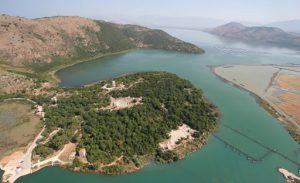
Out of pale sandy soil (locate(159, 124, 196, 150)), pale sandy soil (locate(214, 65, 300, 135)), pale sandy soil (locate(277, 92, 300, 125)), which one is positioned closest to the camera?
pale sandy soil (locate(159, 124, 196, 150))

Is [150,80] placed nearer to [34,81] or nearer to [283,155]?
[34,81]

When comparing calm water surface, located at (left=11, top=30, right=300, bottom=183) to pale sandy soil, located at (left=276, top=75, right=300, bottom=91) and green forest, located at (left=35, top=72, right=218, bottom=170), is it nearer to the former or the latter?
green forest, located at (left=35, top=72, right=218, bottom=170)

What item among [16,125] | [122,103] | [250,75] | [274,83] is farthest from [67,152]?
[250,75]

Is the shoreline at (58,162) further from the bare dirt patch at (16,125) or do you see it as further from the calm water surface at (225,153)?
the bare dirt patch at (16,125)

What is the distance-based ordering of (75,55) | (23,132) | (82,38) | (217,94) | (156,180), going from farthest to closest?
(82,38) < (75,55) < (217,94) < (23,132) < (156,180)

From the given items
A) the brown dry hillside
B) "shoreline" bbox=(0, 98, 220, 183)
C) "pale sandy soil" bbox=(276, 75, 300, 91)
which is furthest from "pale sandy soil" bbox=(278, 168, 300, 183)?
the brown dry hillside

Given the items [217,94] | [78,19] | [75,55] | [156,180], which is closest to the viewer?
[156,180]

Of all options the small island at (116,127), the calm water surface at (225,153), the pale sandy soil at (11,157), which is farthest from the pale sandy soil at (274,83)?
the pale sandy soil at (11,157)

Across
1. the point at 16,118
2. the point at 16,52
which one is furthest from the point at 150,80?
the point at 16,52
